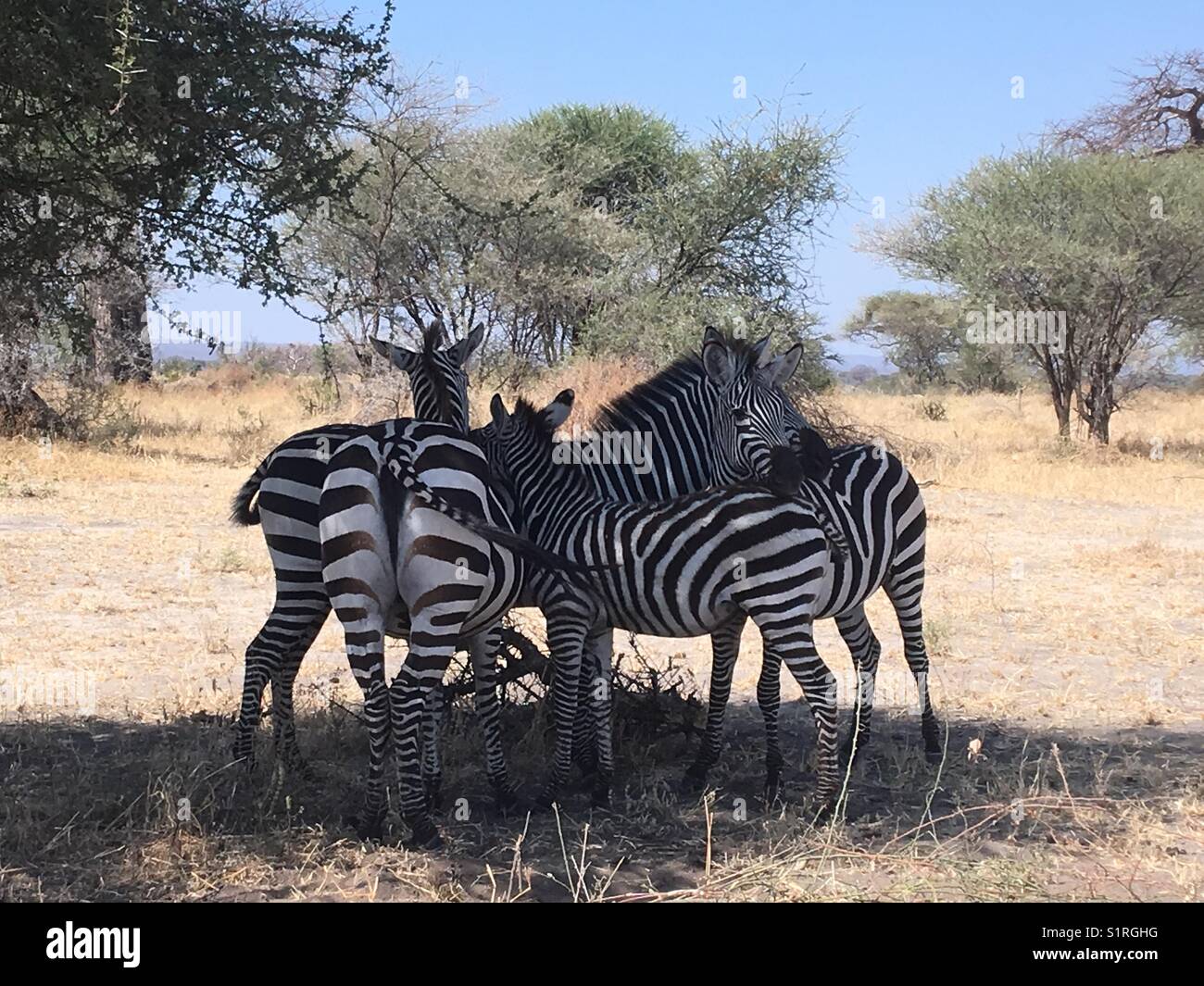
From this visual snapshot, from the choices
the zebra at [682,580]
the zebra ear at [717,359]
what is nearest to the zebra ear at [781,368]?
the zebra ear at [717,359]

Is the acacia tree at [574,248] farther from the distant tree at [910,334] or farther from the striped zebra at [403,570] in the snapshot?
the distant tree at [910,334]

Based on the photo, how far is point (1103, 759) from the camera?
19.5 feet

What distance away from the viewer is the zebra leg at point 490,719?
5309mm

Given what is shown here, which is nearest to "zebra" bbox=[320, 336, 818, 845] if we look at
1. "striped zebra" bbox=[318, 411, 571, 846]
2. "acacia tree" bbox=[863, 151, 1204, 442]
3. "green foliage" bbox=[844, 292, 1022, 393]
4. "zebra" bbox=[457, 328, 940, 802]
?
"striped zebra" bbox=[318, 411, 571, 846]

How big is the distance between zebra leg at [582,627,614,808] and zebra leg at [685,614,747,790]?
40 cm

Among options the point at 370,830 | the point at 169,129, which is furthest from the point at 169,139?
the point at 370,830

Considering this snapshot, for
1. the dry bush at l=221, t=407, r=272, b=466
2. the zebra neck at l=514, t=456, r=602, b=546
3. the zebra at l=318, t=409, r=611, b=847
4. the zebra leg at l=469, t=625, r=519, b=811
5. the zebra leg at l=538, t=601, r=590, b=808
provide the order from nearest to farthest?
the zebra at l=318, t=409, r=611, b=847, the zebra leg at l=538, t=601, r=590, b=808, the zebra leg at l=469, t=625, r=519, b=811, the zebra neck at l=514, t=456, r=602, b=546, the dry bush at l=221, t=407, r=272, b=466

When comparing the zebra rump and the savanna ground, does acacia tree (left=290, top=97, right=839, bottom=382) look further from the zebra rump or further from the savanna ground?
the zebra rump

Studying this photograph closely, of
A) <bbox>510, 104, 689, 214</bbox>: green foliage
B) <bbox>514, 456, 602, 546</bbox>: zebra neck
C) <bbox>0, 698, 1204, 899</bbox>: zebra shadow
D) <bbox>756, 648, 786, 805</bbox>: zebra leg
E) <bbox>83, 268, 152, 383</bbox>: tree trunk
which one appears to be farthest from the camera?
<bbox>510, 104, 689, 214</bbox>: green foliage

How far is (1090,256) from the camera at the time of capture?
2022cm

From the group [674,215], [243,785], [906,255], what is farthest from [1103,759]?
[906,255]

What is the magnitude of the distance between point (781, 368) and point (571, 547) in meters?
1.26

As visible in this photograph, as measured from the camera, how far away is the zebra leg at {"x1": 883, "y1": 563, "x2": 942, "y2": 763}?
19.9 feet

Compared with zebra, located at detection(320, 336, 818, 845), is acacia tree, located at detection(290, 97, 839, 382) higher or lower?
higher
